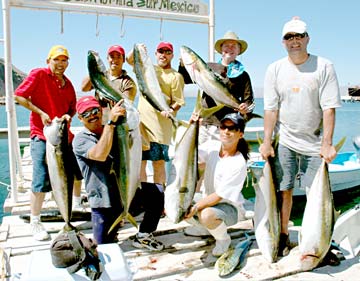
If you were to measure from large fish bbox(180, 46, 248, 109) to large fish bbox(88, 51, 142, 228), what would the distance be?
869 mm

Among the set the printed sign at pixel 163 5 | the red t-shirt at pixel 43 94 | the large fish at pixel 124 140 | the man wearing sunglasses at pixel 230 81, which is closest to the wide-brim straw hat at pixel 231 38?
the man wearing sunglasses at pixel 230 81

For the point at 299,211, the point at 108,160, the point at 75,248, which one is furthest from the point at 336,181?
the point at 75,248

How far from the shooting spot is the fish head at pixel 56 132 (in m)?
3.27

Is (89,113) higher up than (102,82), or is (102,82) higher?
(102,82)

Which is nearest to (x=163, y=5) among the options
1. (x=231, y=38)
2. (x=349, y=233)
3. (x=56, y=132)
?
(x=231, y=38)

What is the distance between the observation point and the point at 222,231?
3.39 m

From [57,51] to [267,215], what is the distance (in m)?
2.50

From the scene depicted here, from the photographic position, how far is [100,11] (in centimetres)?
477

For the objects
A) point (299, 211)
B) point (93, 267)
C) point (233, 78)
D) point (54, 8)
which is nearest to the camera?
point (93, 267)

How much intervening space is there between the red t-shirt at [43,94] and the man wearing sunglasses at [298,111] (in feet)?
6.62

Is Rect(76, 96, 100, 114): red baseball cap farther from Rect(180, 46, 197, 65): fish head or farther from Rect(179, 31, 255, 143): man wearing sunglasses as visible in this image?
Rect(179, 31, 255, 143): man wearing sunglasses

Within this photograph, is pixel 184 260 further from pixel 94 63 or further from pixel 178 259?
pixel 94 63

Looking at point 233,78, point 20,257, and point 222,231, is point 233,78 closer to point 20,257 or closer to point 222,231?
point 222,231

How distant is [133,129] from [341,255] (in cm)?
222
